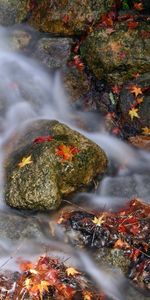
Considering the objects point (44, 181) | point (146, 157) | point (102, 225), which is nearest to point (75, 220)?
point (102, 225)

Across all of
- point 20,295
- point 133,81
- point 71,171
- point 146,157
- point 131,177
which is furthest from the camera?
point 133,81

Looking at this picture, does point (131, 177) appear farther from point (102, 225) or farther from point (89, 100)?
point (89, 100)

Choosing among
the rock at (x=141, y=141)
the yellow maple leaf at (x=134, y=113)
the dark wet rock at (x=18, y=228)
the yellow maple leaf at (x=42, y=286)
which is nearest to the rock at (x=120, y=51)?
the yellow maple leaf at (x=134, y=113)

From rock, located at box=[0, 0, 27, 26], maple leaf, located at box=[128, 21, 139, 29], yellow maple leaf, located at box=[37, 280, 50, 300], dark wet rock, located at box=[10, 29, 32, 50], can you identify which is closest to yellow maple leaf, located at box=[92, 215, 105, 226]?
yellow maple leaf, located at box=[37, 280, 50, 300]

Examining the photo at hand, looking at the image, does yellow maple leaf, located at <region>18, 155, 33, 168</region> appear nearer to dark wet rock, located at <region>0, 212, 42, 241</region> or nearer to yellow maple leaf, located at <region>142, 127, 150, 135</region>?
dark wet rock, located at <region>0, 212, 42, 241</region>

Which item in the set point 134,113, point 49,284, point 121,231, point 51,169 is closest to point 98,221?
point 121,231

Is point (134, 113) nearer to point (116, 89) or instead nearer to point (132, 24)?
point (116, 89)

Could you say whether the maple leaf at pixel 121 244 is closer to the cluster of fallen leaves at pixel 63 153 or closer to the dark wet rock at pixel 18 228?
the dark wet rock at pixel 18 228
